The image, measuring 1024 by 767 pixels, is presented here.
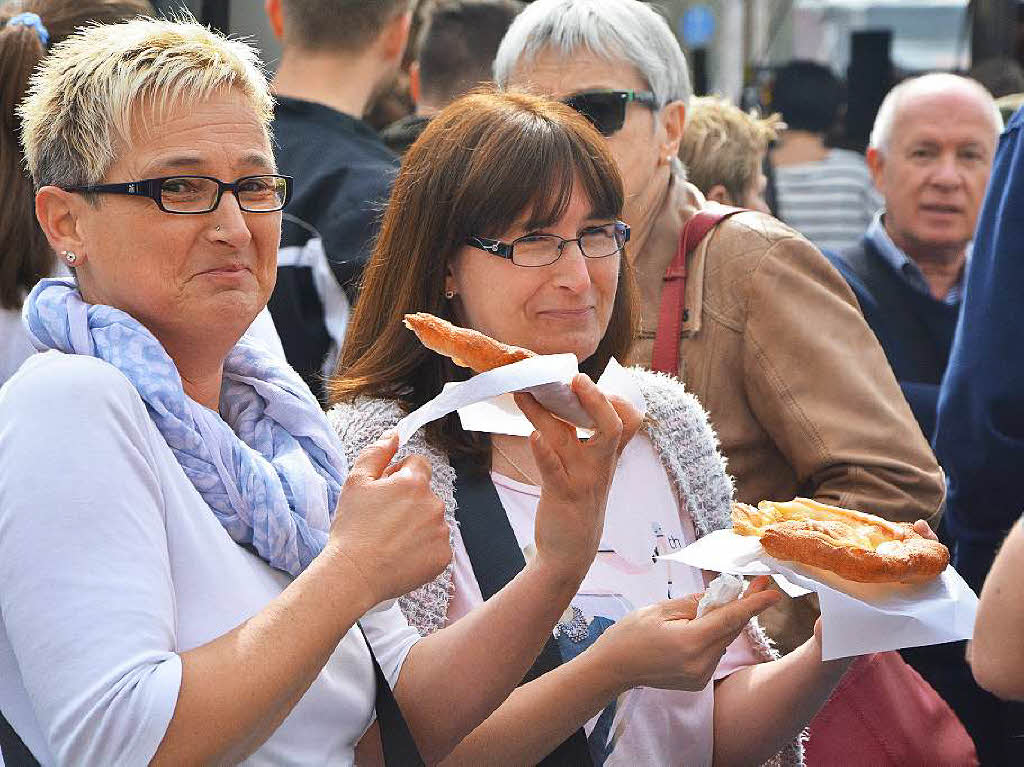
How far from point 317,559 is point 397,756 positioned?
43 centimetres

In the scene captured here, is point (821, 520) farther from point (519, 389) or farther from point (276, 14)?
point (276, 14)

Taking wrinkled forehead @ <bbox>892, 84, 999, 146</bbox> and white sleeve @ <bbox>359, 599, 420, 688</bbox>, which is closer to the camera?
white sleeve @ <bbox>359, 599, 420, 688</bbox>

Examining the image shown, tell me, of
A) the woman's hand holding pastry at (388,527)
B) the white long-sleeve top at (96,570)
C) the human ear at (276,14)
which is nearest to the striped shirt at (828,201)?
the human ear at (276,14)

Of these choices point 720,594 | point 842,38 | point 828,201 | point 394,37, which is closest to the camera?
point 720,594

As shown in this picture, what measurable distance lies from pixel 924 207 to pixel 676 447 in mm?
2490

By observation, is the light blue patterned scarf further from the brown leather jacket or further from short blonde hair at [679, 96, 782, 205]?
short blonde hair at [679, 96, 782, 205]

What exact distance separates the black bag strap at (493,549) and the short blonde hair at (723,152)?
223 cm

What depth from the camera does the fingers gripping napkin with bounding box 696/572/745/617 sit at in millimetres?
2244

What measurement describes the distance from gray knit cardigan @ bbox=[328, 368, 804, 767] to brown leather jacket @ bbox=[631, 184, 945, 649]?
35cm

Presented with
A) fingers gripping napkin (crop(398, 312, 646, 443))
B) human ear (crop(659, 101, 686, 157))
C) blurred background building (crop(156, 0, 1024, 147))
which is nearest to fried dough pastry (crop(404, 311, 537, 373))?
fingers gripping napkin (crop(398, 312, 646, 443))

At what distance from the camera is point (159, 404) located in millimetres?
1840

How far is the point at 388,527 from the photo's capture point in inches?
72.6

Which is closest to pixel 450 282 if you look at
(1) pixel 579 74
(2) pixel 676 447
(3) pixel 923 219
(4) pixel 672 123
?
(2) pixel 676 447

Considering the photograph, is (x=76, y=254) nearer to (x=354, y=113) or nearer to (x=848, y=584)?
(x=848, y=584)
